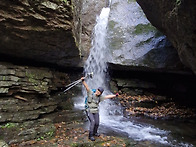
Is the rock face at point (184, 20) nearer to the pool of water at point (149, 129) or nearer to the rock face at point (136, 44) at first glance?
the pool of water at point (149, 129)

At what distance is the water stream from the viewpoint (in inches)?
255

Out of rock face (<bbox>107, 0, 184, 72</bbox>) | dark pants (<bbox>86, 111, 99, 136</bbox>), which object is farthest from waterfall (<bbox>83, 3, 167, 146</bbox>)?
dark pants (<bbox>86, 111, 99, 136</bbox>)

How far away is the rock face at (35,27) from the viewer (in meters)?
4.88

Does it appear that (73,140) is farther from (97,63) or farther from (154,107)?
(97,63)

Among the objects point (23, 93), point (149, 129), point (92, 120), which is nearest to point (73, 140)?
point (92, 120)

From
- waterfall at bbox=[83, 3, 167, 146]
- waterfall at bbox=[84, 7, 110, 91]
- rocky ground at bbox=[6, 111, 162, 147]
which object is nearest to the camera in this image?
rocky ground at bbox=[6, 111, 162, 147]

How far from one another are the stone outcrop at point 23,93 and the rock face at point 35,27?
36.9 inches

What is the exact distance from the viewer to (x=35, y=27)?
18.0ft

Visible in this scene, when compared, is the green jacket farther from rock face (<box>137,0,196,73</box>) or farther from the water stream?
rock face (<box>137,0,196,73</box>)

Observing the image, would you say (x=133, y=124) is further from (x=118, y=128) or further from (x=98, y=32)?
(x=98, y=32)

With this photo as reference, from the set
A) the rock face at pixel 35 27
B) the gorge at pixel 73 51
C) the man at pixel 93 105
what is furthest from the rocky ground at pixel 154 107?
the rock face at pixel 35 27

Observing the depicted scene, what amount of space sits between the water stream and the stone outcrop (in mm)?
2814

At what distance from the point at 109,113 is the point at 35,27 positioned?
21.8 ft

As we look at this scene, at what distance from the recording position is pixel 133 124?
315 inches
